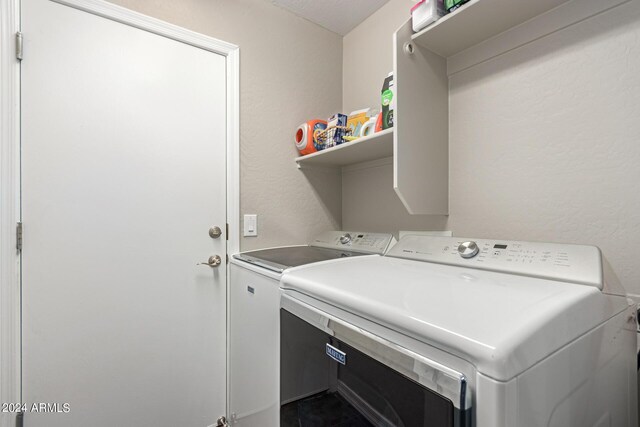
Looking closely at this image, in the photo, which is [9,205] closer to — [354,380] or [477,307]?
[354,380]

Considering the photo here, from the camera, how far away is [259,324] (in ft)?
4.25

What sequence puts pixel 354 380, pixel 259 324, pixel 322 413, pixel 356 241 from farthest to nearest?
pixel 356 241 → pixel 259 324 → pixel 322 413 → pixel 354 380

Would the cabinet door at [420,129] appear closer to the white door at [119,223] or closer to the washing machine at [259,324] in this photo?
the washing machine at [259,324]

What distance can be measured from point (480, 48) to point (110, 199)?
5.99ft

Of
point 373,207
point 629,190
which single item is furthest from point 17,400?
point 629,190

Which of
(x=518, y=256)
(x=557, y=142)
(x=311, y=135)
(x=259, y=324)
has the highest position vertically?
(x=311, y=135)

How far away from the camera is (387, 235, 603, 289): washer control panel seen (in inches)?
32.4

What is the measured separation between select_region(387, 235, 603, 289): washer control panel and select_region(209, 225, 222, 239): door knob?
3.23ft

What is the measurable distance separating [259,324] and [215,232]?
58 cm

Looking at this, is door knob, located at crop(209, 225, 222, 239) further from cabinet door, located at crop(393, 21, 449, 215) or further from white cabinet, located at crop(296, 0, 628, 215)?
cabinet door, located at crop(393, 21, 449, 215)

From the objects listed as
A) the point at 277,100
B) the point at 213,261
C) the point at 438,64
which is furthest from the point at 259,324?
the point at 438,64

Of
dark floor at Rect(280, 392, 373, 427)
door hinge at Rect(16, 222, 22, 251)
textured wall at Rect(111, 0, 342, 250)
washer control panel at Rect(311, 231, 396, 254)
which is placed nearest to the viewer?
dark floor at Rect(280, 392, 373, 427)

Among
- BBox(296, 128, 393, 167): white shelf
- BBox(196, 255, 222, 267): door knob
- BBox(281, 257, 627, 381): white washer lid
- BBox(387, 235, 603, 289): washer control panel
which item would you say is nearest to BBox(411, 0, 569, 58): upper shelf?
BBox(296, 128, 393, 167): white shelf

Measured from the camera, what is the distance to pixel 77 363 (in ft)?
4.18
